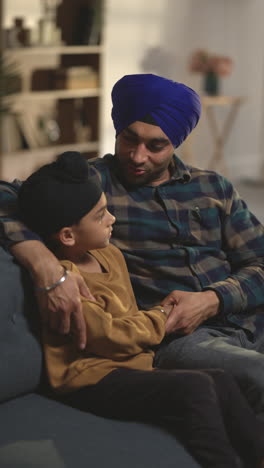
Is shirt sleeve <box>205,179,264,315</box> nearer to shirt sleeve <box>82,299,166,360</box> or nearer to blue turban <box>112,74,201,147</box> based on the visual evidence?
blue turban <box>112,74,201,147</box>

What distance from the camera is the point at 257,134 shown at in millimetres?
7738

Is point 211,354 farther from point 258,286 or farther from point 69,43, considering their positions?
point 69,43

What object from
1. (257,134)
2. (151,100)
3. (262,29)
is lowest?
(257,134)

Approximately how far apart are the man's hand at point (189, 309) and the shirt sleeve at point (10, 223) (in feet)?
1.30

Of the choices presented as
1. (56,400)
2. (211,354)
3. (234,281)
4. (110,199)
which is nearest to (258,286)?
(234,281)

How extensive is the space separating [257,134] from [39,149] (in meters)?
2.86

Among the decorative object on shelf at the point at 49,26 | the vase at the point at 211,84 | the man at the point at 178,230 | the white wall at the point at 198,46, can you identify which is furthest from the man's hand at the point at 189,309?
the vase at the point at 211,84

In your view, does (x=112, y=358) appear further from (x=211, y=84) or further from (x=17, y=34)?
(x=211, y=84)

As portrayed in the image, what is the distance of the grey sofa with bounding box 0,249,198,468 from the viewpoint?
1.47 meters

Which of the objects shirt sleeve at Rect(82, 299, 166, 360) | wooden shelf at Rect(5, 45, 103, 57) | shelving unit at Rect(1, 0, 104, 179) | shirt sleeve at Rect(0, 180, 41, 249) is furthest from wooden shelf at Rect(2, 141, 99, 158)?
shirt sleeve at Rect(82, 299, 166, 360)

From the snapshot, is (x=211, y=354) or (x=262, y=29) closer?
(x=211, y=354)

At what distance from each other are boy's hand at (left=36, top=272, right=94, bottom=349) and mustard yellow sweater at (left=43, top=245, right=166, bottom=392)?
0.02 meters

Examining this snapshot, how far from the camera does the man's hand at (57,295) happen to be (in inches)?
63.4

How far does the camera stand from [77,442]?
1.52 m
